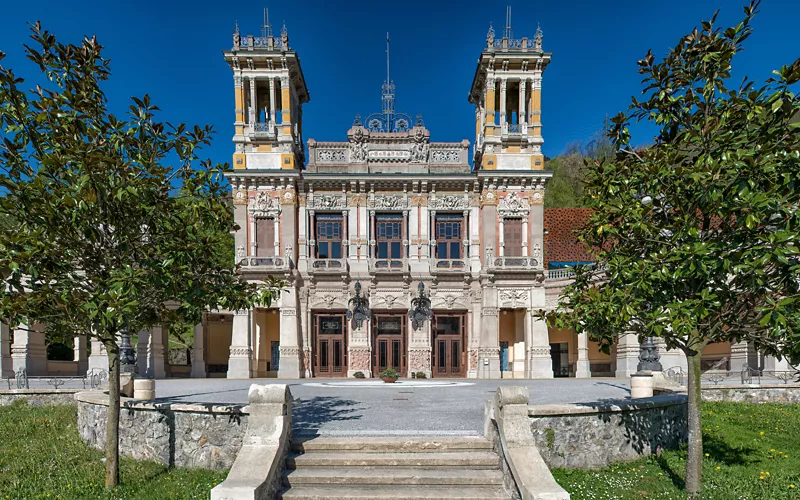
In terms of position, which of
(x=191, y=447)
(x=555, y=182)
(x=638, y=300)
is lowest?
(x=191, y=447)

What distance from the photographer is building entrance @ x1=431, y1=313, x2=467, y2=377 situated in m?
28.6

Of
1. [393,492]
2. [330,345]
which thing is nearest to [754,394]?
[393,492]

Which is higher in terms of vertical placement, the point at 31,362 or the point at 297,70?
the point at 297,70

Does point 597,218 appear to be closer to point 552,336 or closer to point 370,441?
point 370,441

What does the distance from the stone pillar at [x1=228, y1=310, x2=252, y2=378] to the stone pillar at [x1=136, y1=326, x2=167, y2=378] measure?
Result: 483cm

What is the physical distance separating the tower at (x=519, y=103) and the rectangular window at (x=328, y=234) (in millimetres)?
9136

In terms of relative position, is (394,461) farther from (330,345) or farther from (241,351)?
(241,351)

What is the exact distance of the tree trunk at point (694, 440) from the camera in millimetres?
8039

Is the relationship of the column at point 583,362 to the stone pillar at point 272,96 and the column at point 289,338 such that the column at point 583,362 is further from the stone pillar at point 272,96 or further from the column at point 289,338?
the stone pillar at point 272,96

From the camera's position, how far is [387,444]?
905 cm

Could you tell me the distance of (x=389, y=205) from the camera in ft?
95.2

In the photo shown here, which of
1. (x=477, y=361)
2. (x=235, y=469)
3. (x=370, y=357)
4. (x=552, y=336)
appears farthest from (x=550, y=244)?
(x=235, y=469)

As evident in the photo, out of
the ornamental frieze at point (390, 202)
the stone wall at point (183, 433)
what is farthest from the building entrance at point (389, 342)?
the stone wall at point (183, 433)

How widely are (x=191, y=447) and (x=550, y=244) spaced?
94.3 feet
